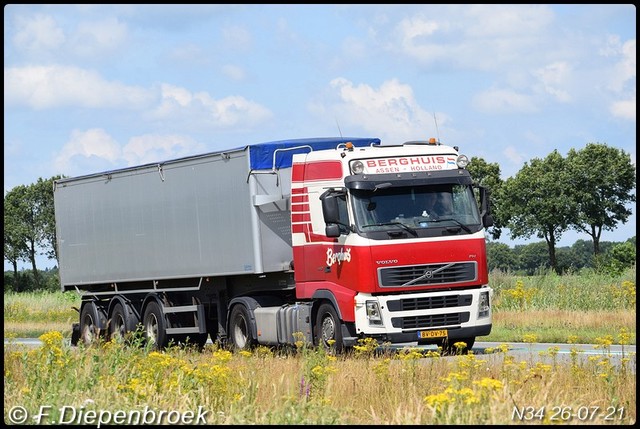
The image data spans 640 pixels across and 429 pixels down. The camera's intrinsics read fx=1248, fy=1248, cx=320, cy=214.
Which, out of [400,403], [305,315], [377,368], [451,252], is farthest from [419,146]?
[400,403]

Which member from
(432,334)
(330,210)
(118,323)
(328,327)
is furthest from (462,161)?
(118,323)

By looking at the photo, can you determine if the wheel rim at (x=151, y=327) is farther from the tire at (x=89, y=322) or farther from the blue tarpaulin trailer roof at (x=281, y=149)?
the blue tarpaulin trailer roof at (x=281, y=149)

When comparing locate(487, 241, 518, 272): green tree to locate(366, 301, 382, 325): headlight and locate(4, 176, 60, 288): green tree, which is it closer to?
locate(4, 176, 60, 288): green tree

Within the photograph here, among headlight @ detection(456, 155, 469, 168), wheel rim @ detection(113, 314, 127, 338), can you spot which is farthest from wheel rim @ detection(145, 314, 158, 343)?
headlight @ detection(456, 155, 469, 168)

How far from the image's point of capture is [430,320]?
2041 cm

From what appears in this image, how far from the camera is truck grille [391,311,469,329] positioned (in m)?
20.2

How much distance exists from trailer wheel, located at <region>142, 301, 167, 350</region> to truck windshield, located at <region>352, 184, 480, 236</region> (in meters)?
7.22

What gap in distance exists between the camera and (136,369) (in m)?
14.4

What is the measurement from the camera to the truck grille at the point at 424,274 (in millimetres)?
20109

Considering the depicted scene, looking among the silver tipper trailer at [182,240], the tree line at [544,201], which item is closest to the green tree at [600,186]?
the tree line at [544,201]

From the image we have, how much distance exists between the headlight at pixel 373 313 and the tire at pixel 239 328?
3.85 metres

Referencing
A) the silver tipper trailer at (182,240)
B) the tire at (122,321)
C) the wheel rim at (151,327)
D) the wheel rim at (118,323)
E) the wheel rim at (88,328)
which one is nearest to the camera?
the silver tipper trailer at (182,240)

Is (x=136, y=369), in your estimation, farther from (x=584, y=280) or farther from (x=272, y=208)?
(x=584, y=280)

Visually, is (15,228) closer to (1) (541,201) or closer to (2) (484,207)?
(1) (541,201)
